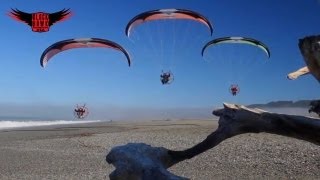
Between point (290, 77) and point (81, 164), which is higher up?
point (290, 77)

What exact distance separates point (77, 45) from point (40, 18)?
3334 millimetres

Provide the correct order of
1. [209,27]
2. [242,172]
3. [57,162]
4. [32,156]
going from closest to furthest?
[242,172]
[57,162]
[32,156]
[209,27]

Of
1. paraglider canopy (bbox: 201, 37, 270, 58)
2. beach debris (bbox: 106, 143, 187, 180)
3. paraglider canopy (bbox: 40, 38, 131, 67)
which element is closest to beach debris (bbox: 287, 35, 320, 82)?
beach debris (bbox: 106, 143, 187, 180)

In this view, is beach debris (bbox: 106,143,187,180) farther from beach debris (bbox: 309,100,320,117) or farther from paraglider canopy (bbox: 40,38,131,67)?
paraglider canopy (bbox: 40,38,131,67)

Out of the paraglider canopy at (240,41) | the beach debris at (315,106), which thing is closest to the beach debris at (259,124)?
the beach debris at (315,106)

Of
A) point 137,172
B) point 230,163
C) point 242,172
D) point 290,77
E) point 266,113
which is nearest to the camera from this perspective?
point 137,172

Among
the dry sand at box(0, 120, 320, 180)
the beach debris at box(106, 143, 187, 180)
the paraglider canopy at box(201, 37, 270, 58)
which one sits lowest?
the dry sand at box(0, 120, 320, 180)

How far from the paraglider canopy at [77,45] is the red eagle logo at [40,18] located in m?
1.91

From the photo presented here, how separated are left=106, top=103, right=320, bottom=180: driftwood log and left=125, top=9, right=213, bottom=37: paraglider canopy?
15.3 metres

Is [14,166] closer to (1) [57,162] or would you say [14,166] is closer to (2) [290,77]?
(1) [57,162]

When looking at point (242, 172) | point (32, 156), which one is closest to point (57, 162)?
point (32, 156)

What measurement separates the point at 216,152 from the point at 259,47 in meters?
6.69

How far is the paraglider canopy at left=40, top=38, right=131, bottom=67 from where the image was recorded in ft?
76.0

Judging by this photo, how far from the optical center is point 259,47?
Result: 846 inches
